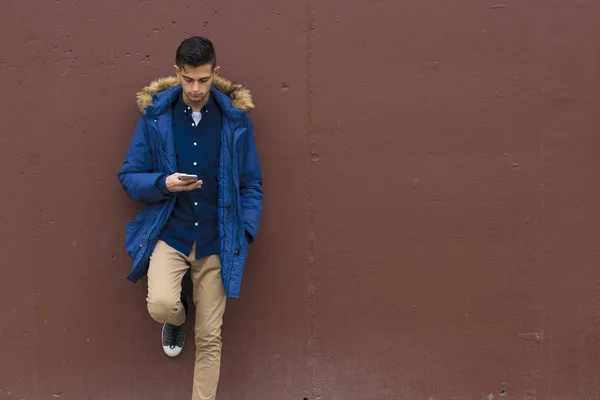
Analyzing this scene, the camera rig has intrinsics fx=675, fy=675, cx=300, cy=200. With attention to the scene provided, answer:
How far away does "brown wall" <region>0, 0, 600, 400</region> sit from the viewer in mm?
3859

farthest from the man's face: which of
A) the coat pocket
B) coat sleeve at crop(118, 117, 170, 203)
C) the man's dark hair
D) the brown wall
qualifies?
the coat pocket

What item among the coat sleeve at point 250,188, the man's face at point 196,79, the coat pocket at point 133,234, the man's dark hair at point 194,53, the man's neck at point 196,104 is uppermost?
the man's dark hair at point 194,53

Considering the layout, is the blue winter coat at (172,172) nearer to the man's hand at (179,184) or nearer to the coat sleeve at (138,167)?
the coat sleeve at (138,167)

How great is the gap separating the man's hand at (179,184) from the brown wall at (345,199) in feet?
2.22

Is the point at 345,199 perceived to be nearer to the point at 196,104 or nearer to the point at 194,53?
the point at 196,104

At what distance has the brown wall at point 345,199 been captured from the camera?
3.86 metres

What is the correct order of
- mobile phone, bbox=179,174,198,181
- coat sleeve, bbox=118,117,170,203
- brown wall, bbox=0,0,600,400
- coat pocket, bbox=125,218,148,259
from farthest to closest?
brown wall, bbox=0,0,600,400
coat pocket, bbox=125,218,148,259
coat sleeve, bbox=118,117,170,203
mobile phone, bbox=179,174,198,181

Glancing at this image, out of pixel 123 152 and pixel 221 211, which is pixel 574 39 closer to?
pixel 221 211

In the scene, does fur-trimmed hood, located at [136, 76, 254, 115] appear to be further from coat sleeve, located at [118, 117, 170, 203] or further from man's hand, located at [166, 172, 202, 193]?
man's hand, located at [166, 172, 202, 193]

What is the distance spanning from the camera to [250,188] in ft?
12.1

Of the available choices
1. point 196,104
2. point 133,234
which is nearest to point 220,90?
point 196,104

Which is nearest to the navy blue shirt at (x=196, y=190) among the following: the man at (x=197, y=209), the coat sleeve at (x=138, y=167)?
the man at (x=197, y=209)

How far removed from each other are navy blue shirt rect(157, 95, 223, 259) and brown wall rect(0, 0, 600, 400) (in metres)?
0.45

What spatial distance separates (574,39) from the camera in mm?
4031
